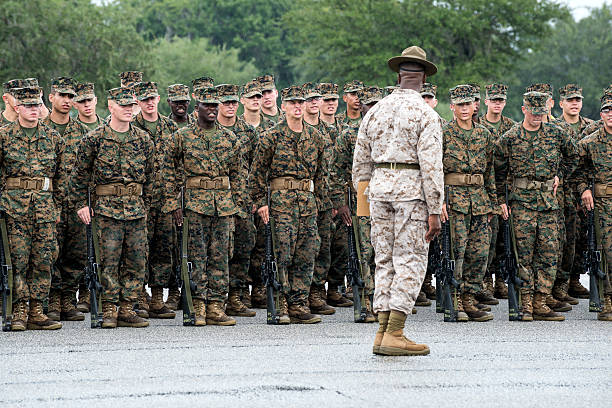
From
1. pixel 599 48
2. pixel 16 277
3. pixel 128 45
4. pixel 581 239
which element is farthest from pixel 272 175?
pixel 599 48

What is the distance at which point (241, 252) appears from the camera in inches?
543

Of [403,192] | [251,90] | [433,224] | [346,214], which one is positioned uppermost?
[251,90]

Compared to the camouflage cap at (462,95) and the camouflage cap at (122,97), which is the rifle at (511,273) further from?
the camouflage cap at (122,97)

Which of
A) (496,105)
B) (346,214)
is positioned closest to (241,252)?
(346,214)

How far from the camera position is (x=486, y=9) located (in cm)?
5475

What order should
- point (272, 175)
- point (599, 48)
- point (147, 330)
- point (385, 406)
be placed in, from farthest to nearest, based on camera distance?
point (599, 48) < point (272, 175) < point (147, 330) < point (385, 406)

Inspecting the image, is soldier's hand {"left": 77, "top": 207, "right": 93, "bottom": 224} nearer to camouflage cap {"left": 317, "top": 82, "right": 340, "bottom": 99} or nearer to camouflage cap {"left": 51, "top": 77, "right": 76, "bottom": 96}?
camouflage cap {"left": 51, "top": 77, "right": 76, "bottom": 96}

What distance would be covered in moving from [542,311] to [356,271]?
6.60 ft

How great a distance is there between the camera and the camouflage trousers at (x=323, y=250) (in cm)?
1373

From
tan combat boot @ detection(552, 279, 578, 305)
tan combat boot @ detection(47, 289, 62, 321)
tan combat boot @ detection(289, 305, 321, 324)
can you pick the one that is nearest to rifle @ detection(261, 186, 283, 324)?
tan combat boot @ detection(289, 305, 321, 324)

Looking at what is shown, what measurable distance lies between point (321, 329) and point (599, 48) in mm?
69994

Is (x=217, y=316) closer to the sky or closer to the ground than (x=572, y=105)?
closer to the ground

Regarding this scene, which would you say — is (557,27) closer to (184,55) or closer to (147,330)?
(184,55)

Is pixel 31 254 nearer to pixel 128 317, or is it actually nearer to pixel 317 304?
pixel 128 317
